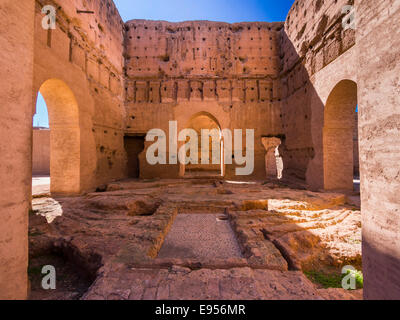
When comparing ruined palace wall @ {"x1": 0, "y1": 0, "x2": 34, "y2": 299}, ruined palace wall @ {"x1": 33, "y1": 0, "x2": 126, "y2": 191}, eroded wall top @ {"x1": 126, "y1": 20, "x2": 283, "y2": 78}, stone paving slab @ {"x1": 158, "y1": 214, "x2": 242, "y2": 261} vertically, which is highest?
eroded wall top @ {"x1": 126, "y1": 20, "x2": 283, "y2": 78}

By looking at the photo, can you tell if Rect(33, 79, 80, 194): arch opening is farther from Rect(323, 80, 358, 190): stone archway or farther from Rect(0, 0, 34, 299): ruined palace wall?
Rect(323, 80, 358, 190): stone archway

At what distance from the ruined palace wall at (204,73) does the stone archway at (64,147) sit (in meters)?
4.53

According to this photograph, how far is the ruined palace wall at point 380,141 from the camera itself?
5.28 feet

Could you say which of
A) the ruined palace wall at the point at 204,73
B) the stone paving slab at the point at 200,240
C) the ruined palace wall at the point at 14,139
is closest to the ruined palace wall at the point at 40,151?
the ruined palace wall at the point at 204,73

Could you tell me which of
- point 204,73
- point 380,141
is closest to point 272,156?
point 204,73

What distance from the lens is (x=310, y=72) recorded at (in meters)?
8.23

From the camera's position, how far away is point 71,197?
659cm

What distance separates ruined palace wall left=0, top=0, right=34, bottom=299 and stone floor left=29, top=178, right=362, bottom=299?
2.17ft

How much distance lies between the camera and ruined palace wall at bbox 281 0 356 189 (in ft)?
21.2

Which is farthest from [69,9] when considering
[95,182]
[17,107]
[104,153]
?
[17,107]

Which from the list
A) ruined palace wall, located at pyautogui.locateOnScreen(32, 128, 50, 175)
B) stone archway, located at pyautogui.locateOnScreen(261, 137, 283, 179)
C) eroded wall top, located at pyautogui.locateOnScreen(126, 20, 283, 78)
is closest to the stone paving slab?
eroded wall top, located at pyautogui.locateOnScreen(126, 20, 283, 78)
